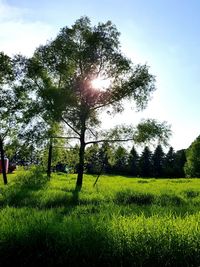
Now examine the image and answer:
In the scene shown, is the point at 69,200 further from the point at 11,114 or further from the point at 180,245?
the point at 11,114

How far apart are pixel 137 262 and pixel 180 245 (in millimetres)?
831

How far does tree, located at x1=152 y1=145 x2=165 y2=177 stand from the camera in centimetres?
10954

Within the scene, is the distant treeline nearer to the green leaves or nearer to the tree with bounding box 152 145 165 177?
the tree with bounding box 152 145 165 177

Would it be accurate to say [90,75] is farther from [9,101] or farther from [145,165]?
[145,165]

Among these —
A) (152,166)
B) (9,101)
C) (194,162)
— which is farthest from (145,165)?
(9,101)

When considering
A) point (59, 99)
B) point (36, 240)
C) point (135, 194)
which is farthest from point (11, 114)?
point (36, 240)

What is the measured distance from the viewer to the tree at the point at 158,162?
10954 centimetres

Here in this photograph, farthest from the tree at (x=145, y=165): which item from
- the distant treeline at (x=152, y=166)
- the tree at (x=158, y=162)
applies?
the tree at (x=158, y=162)

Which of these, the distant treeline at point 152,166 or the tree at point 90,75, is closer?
the tree at point 90,75

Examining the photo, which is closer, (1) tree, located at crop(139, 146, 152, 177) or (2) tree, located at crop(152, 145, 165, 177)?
(1) tree, located at crop(139, 146, 152, 177)

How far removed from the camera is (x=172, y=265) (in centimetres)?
669

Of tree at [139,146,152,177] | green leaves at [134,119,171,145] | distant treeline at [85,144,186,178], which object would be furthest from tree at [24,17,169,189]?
tree at [139,146,152,177]

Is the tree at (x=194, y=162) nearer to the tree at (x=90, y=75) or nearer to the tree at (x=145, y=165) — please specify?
the tree at (x=145, y=165)

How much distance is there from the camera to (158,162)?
110625mm
